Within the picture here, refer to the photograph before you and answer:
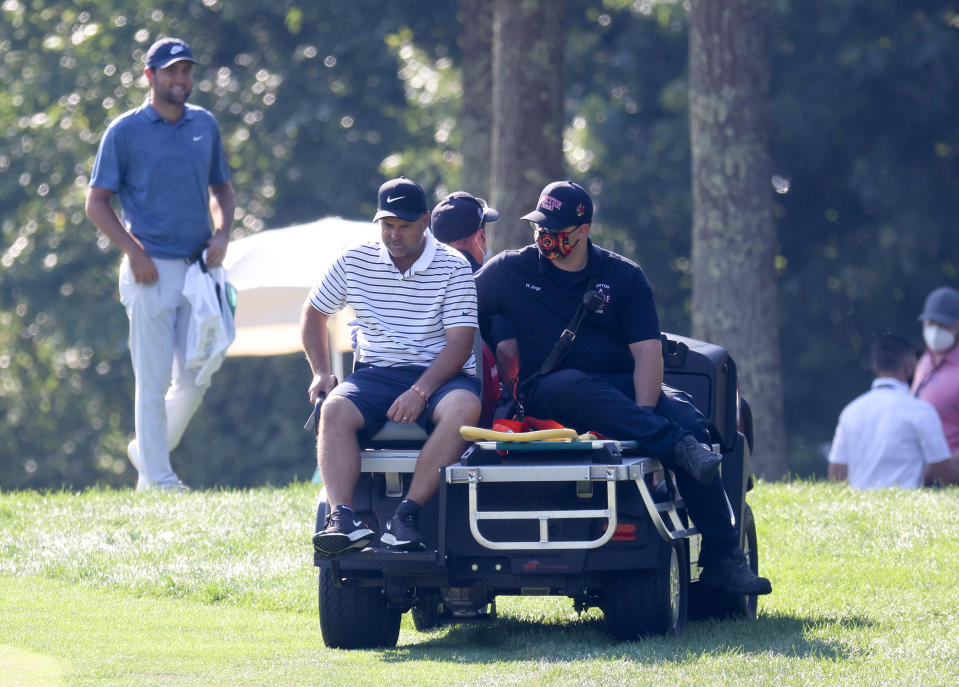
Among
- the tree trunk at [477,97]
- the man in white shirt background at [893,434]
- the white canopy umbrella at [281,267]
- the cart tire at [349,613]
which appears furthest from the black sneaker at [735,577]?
the tree trunk at [477,97]

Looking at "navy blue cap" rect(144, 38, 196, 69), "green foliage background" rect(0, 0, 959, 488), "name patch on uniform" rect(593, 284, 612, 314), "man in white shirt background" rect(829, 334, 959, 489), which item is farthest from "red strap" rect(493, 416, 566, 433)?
"green foliage background" rect(0, 0, 959, 488)

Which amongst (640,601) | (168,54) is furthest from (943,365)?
(640,601)

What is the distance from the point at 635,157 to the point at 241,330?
39.4ft

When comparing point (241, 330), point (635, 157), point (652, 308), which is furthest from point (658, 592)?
point (635, 157)

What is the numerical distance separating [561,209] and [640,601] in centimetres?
167

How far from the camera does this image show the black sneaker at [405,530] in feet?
22.3

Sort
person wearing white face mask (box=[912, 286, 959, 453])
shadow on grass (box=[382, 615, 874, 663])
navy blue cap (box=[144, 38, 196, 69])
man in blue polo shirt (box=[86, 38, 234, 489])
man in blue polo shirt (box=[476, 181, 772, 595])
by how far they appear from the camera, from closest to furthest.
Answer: shadow on grass (box=[382, 615, 874, 663]) → man in blue polo shirt (box=[476, 181, 772, 595]) → navy blue cap (box=[144, 38, 196, 69]) → man in blue polo shirt (box=[86, 38, 234, 489]) → person wearing white face mask (box=[912, 286, 959, 453])

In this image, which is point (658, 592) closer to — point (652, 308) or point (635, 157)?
point (652, 308)

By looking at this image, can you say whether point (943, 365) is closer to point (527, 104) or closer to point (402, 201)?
point (527, 104)

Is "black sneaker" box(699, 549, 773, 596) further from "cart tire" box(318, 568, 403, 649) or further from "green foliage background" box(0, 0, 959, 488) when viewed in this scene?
"green foliage background" box(0, 0, 959, 488)

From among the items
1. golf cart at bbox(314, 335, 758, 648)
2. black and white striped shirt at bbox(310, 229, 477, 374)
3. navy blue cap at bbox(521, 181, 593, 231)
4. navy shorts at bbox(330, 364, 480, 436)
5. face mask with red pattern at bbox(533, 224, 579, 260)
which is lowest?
golf cart at bbox(314, 335, 758, 648)

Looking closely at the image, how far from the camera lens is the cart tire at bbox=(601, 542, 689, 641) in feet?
22.8

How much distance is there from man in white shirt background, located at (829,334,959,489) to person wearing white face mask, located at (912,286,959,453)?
22.0 inches

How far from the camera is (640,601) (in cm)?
695
